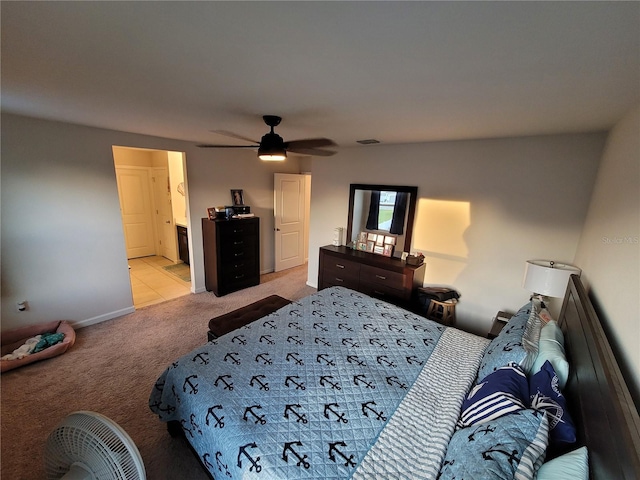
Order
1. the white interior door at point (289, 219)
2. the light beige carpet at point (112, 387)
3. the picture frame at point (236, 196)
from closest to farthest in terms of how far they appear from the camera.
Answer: the light beige carpet at point (112, 387) < the picture frame at point (236, 196) < the white interior door at point (289, 219)

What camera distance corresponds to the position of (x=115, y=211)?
124 inches

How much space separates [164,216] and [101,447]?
533cm

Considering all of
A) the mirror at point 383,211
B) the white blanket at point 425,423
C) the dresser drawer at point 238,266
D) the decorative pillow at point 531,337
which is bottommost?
the dresser drawer at point 238,266

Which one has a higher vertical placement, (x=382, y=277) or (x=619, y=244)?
(x=619, y=244)

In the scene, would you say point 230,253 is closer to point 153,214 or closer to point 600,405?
point 153,214

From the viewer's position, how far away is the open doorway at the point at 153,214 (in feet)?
15.7

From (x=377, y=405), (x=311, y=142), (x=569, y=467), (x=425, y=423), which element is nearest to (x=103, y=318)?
(x=311, y=142)

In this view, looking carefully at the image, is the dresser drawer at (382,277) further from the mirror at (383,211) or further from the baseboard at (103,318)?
the baseboard at (103,318)

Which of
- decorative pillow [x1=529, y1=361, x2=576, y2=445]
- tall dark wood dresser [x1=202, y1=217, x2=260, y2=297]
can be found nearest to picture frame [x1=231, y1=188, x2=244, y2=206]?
Result: tall dark wood dresser [x1=202, y1=217, x2=260, y2=297]

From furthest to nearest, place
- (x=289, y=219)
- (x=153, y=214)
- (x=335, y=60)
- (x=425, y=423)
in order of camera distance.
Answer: (x=153, y=214)
(x=289, y=219)
(x=425, y=423)
(x=335, y=60)

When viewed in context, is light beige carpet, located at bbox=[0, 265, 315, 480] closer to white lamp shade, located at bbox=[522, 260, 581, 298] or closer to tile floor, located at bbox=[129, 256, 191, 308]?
tile floor, located at bbox=[129, 256, 191, 308]

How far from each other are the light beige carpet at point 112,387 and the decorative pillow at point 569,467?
1.76m

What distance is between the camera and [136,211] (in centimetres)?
543

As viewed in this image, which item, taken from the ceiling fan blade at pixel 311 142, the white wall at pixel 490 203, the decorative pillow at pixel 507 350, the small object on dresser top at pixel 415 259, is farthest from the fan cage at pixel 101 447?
the white wall at pixel 490 203
